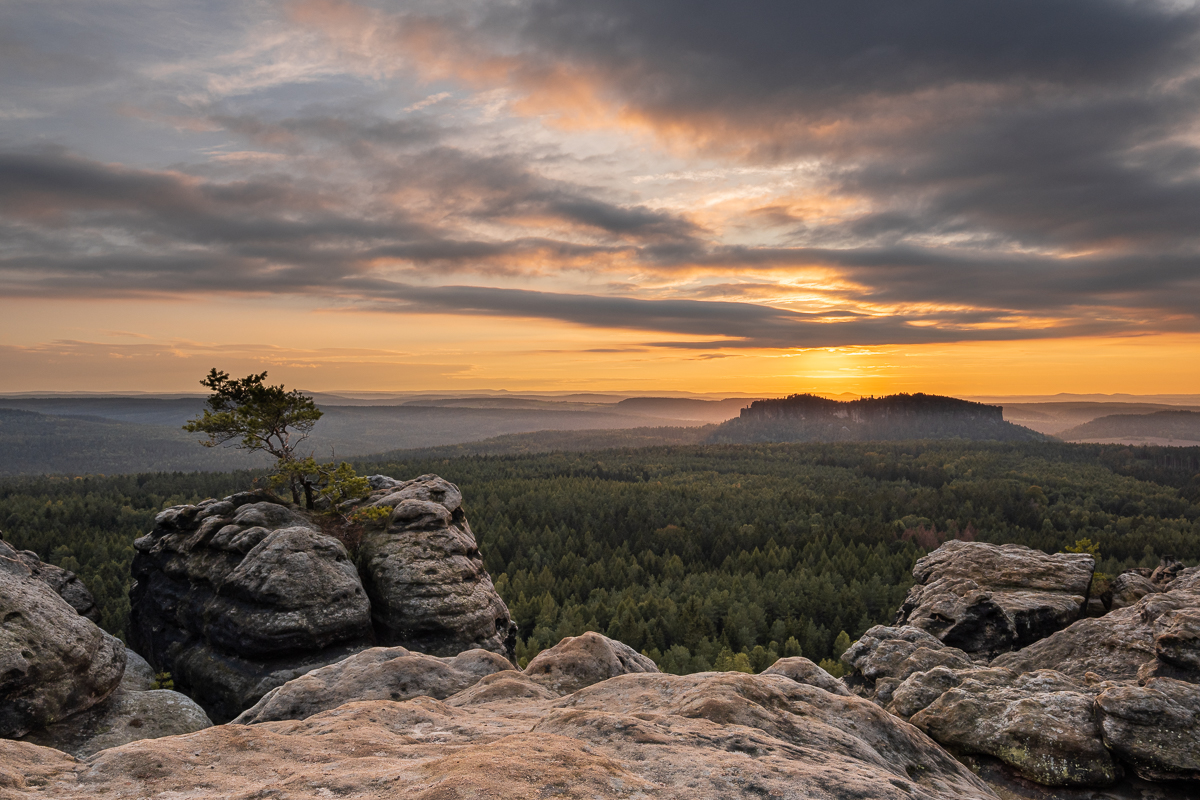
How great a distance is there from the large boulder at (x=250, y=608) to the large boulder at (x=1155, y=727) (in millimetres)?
31264

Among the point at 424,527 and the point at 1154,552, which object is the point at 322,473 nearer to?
the point at 424,527

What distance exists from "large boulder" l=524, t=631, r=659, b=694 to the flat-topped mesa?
14695 millimetres

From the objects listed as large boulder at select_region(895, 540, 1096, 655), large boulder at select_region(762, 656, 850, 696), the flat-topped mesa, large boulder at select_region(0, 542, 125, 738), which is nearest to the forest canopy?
large boulder at select_region(895, 540, 1096, 655)

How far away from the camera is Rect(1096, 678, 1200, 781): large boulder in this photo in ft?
45.7

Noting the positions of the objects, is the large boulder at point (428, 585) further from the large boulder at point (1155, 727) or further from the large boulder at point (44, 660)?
the large boulder at point (1155, 727)

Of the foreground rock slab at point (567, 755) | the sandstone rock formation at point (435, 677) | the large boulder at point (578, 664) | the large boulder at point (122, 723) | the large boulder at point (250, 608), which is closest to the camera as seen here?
the foreground rock slab at point (567, 755)

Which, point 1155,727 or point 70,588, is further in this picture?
point 70,588

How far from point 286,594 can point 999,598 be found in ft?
129

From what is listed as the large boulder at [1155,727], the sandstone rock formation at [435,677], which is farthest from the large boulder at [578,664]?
the large boulder at [1155,727]

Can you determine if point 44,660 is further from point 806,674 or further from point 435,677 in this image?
point 806,674

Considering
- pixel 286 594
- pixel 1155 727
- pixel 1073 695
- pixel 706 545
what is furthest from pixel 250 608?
pixel 706 545

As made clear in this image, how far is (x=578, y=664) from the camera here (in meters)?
19.6

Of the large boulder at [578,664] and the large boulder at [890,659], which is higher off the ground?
the large boulder at [578,664]

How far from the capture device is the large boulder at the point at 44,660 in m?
20.0
